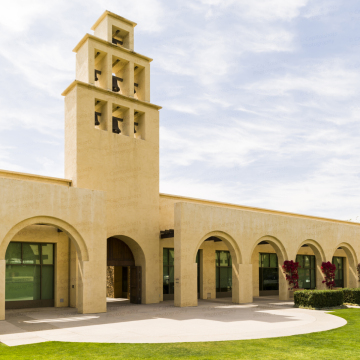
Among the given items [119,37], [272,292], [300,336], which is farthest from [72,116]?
[272,292]

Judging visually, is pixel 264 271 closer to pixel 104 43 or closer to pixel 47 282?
pixel 47 282

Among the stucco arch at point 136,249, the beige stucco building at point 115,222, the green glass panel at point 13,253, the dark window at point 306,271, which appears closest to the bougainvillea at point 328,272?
the beige stucco building at point 115,222

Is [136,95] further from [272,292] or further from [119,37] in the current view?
[272,292]

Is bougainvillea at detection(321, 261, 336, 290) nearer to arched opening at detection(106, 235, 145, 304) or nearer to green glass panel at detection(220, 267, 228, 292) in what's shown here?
green glass panel at detection(220, 267, 228, 292)

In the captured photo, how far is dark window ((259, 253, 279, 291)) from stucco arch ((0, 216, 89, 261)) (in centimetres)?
1519

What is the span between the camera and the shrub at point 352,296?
22.8 meters

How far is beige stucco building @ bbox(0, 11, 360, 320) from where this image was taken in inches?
726

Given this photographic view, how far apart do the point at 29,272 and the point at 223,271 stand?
1280 cm

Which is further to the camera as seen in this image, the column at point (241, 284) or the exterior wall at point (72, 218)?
the column at point (241, 284)

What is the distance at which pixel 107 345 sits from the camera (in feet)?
37.6

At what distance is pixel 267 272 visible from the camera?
3012cm

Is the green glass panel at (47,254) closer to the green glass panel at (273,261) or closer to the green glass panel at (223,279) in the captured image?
the green glass panel at (223,279)

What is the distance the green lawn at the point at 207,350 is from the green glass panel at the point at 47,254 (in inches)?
389

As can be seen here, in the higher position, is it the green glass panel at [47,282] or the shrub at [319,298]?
the green glass panel at [47,282]
